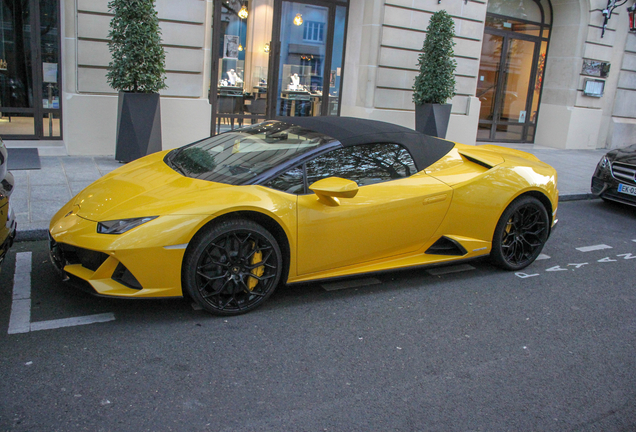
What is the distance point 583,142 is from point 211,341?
14425 mm

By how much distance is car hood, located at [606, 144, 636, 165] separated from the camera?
25.9ft

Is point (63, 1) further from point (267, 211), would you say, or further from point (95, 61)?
point (267, 211)

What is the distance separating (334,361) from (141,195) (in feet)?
5.54

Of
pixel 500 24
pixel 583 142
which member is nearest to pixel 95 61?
pixel 500 24

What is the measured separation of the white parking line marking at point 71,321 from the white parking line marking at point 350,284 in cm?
164

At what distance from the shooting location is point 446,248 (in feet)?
15.1

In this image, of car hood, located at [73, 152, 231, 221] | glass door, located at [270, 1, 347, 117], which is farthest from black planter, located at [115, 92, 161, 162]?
car hood, located at [73, 152, 231, 221]

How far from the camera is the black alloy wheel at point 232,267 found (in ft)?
11.6

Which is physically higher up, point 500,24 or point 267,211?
point 500,24

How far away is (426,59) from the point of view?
10.8m

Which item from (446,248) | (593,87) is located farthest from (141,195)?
(593,87)

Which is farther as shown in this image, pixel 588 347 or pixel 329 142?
pixel 329 142

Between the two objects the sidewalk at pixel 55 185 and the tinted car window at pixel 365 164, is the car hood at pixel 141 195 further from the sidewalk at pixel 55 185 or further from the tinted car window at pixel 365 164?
the sidewalk at pixel 55 185

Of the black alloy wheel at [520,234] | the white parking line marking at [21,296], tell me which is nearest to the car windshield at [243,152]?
the white parking line marking at [21,296]
